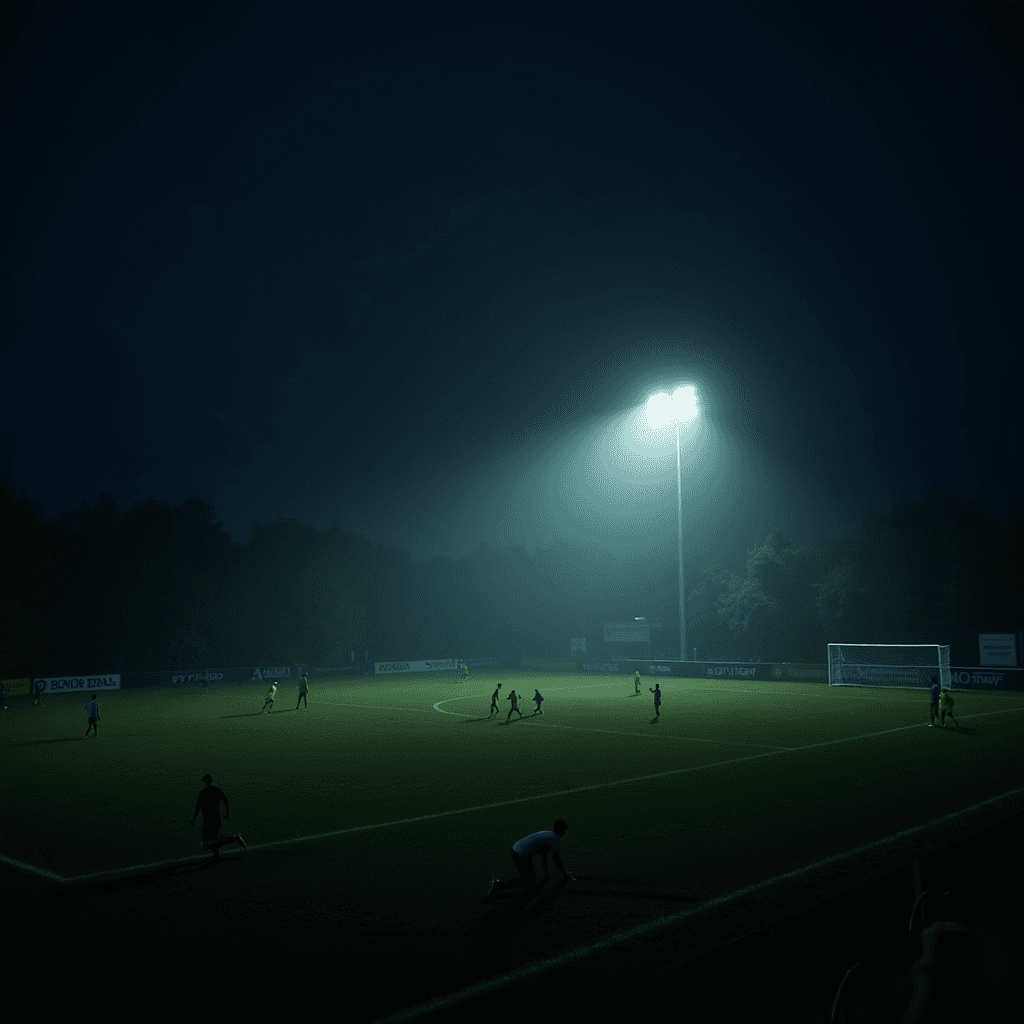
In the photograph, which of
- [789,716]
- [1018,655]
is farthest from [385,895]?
[1018,655]

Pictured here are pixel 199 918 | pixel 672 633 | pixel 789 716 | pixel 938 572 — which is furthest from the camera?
pixel 672 633

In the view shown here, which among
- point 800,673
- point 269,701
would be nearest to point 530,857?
point 269,701

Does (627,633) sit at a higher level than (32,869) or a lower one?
lower

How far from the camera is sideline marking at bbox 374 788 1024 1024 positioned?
837 cm

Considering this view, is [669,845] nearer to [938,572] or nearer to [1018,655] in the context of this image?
[1018,655]

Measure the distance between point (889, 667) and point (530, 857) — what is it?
169ft

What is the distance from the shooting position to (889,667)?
184 feet

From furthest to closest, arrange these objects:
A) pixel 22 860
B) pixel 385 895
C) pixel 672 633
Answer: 1. pixel 672 633
2. pixel 22 860
3. pixel 385 895

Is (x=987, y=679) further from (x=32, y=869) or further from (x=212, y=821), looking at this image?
(x=32, y=869)

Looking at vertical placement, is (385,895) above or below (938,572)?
below

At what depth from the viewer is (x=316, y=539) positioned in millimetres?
100188

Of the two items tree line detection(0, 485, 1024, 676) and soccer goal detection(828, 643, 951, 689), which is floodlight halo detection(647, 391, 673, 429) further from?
tree line detection(0, 485, 1024, 676)

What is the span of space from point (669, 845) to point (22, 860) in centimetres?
1176

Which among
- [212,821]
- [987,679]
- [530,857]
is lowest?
[987,679]
